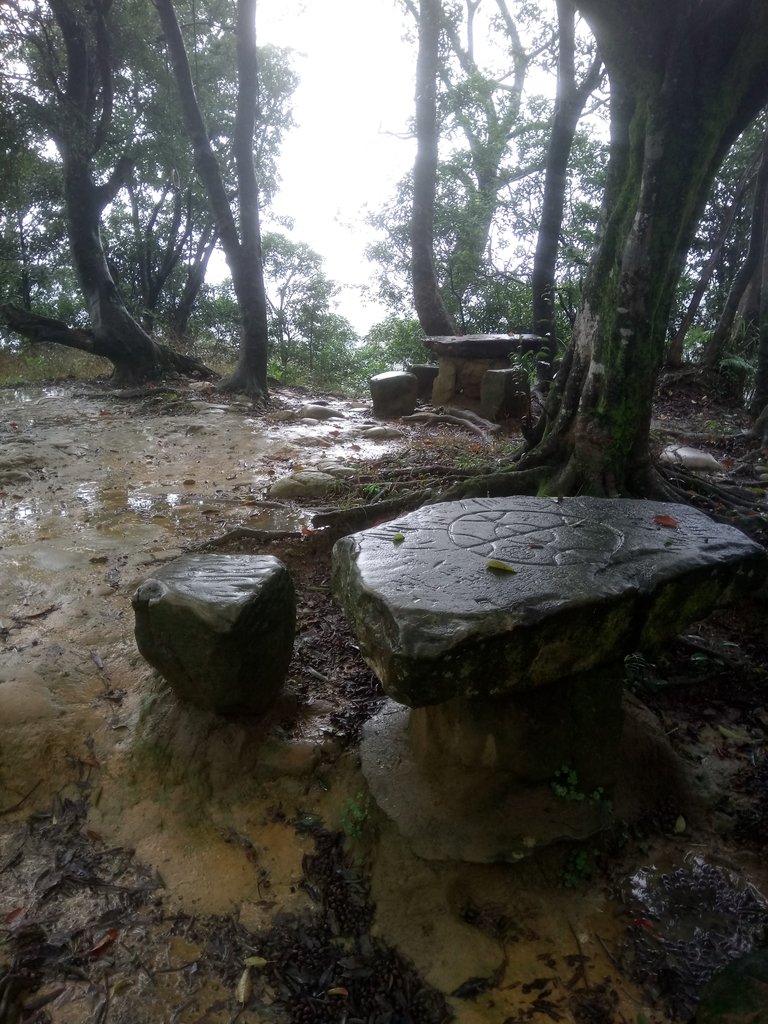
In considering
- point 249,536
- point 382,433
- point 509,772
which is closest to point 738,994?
point 509,772

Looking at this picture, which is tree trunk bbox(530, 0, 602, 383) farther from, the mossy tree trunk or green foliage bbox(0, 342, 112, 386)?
green foliage bbox(0, 342, 112, 386)

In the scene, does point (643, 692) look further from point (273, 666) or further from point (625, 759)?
point (273, 666)

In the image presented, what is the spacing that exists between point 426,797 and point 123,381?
9652mm

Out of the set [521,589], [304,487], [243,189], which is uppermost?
[243,189]

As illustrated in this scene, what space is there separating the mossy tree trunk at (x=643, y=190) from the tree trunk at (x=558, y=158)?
373 cm

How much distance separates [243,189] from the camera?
9.45m

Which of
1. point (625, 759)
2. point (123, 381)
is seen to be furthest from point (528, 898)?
point (123, 381)

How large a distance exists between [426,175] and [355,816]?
36.5 feet

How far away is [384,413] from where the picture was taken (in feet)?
28.6

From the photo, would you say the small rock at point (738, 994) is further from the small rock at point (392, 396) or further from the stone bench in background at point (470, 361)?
the small rock at point (392, 396)

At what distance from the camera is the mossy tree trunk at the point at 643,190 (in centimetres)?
355

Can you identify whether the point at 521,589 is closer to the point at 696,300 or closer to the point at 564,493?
the point at 564,493

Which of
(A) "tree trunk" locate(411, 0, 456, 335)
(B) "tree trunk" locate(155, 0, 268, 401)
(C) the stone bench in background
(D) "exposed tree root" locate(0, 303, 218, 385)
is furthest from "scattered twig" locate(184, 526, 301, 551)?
(A) "tree trunk" locate(411, 0, 456, 335)

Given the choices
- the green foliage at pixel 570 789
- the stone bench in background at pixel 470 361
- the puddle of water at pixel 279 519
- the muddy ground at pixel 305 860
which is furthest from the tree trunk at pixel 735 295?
the green foliage at pixel 570 789
